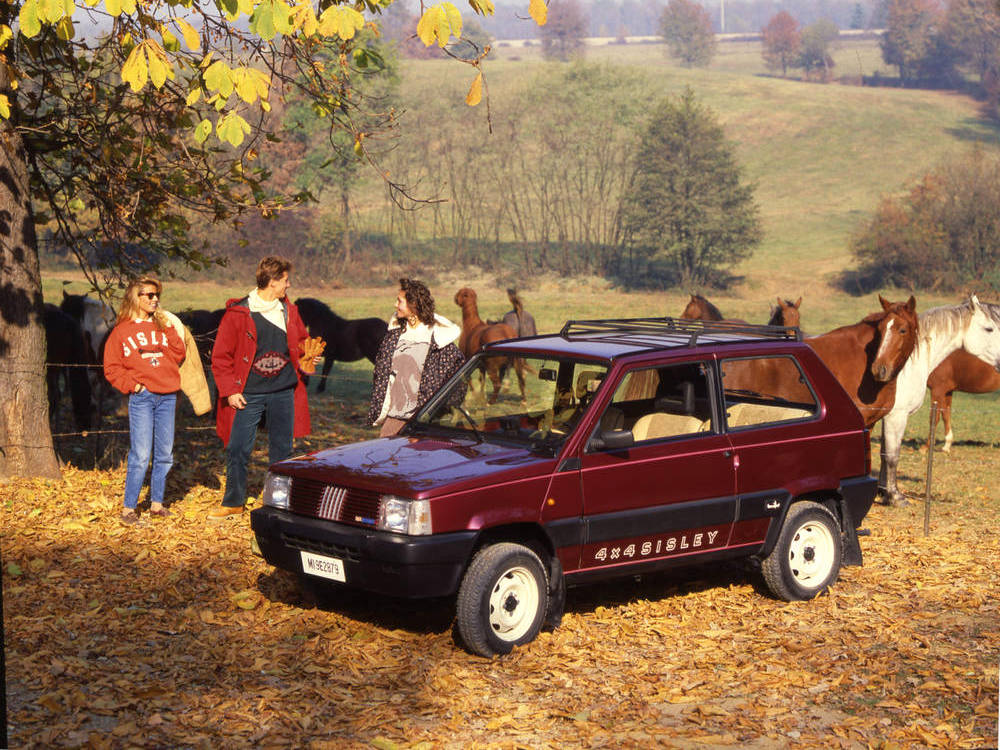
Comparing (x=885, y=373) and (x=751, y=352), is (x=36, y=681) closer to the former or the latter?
(x=751, y=352)

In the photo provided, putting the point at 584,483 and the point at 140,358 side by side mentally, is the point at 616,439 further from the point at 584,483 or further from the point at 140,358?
the point at 140,358

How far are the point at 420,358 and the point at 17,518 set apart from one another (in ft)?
11.0

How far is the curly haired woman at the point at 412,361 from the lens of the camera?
9406 mm

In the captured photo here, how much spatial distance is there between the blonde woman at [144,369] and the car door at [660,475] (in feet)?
11.5

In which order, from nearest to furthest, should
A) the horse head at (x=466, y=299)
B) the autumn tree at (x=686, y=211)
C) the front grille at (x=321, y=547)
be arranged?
1. the front grille at (x=321, y=547)
2. the horse head at (x=466, y=299)
3. the autumn tree at (x=686, y=211)

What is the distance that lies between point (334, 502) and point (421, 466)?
54 cm

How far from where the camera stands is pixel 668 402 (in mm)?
7926

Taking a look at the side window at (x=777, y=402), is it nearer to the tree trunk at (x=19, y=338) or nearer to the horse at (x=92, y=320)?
the tree trunk at (x=19, y=338)

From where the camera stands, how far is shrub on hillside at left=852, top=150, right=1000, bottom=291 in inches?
2245

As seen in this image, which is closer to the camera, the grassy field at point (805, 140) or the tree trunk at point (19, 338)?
the tree trunk at point (19, 338)

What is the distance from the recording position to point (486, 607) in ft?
21.9

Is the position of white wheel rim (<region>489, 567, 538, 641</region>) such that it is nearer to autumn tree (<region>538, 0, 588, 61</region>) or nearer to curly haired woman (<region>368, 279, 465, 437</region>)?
curly haired woman (<region>368, 279, 465, 437</region>)

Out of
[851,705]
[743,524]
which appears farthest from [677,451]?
[851,705]

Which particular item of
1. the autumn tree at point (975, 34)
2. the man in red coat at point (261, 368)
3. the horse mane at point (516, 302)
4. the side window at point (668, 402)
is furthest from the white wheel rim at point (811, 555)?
the autumn tree at point (975, 34)
